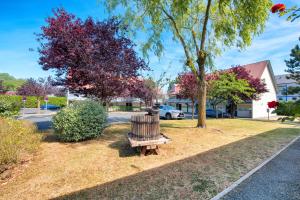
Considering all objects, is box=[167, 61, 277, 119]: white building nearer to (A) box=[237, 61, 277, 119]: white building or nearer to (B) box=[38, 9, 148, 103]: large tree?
(A) box=[237, 61, 277, 119]: white building

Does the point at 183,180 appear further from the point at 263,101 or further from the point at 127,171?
the point at 263,101

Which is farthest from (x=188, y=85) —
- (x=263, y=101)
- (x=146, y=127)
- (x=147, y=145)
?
(x=263, y=101)

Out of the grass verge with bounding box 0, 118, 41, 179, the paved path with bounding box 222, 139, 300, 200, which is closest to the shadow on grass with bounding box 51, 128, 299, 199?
the paved path with bounding box 222, 139, 300, 200

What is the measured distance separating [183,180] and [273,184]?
72.7 inches

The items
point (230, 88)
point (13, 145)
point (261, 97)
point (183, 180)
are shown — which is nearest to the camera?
point (183, 180)

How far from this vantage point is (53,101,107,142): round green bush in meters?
6.36

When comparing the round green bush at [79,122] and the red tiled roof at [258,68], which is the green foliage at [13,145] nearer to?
the round green bush at [79,122]

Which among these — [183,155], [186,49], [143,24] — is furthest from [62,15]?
[183,155]

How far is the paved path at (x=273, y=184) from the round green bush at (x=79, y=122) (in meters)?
5.10

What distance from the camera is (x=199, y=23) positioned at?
1064 cm

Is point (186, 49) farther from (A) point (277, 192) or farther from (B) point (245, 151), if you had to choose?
(A) point (277, 192)

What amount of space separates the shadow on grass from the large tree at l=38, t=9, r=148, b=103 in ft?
11.0

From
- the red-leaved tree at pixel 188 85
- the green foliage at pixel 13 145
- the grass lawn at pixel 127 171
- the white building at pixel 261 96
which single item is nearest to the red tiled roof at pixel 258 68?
the white building at pixel 261 96

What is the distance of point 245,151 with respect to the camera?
19.8ft
